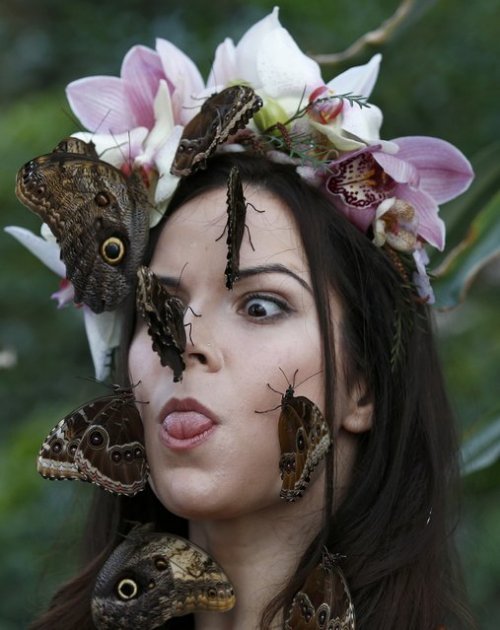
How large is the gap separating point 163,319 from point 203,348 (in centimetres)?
8

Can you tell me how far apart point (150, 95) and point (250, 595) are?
86 centimetres

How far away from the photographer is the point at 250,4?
3.77 meters

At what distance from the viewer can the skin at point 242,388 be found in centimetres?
201

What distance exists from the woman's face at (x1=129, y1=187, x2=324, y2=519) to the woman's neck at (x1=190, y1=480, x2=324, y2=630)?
1.4 inches

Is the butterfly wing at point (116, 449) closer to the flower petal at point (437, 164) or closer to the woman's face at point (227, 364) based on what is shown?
the woman's face at point (227, 364)

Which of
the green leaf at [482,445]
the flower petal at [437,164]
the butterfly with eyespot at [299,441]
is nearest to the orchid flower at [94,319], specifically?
the butterfly with eyespot at [299,441]

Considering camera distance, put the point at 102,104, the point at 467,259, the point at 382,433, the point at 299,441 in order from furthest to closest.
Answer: the point at 467,259, the point at 102,104, the point at 382,433, the point at 299,441

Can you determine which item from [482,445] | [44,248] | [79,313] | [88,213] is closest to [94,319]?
[44,248]

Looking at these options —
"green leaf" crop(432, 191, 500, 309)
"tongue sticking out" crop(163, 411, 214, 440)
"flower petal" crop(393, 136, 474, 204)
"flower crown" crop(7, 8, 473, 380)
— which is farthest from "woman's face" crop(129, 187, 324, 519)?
"green leaf" crop(432, 191, 500, 309)

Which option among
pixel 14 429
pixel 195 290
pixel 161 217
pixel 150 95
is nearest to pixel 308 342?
Answer: pixel 195 290

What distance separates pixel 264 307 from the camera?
2080mm

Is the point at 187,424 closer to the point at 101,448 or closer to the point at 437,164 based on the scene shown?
the point at 101,448

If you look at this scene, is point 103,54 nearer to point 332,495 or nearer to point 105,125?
point 105,125

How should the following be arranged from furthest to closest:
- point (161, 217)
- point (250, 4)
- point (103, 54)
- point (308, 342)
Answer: point (103, 54) → point (250, 4) → point (161, 217) → point (308, 342)
